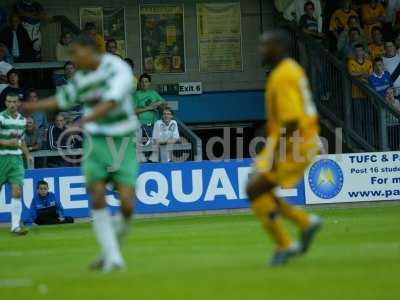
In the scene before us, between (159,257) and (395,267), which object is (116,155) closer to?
(159,257)

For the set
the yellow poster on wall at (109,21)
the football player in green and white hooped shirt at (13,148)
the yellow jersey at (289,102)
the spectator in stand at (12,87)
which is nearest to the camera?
the yellow jersey at (289,102)

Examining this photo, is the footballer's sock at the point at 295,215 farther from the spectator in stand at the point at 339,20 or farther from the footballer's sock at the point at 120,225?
the spectator in stand at the point at 339,20

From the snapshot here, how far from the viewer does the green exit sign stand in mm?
28438

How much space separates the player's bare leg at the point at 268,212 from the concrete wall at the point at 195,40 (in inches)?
690

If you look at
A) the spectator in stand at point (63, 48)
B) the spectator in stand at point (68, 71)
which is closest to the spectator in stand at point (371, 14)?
the spectator in stand at point (63, 48)

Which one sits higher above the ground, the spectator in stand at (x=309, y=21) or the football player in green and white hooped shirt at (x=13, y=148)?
the spectator in stand at (x=309, y=21)

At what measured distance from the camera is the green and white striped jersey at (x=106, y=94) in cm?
1170

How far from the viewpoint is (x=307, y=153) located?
11492 mm

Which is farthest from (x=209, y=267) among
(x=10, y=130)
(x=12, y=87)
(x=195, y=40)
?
(x=195, y=40)

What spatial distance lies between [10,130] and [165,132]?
4761 millimetres

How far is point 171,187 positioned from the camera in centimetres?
2373

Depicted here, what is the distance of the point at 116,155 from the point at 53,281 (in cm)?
150

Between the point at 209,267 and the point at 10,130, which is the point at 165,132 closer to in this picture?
the point at 10,130

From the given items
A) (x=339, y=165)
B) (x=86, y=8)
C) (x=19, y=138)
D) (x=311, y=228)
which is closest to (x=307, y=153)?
(x=311, y=228)
